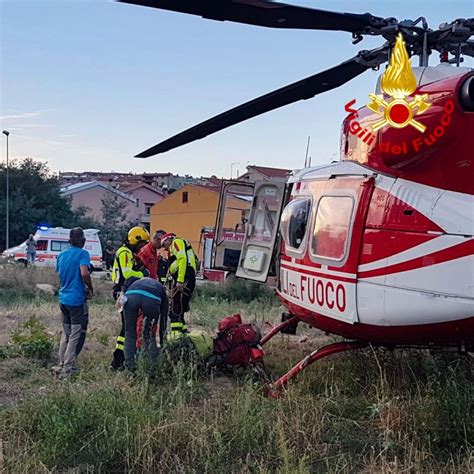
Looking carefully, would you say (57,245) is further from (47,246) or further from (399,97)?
(399,97)

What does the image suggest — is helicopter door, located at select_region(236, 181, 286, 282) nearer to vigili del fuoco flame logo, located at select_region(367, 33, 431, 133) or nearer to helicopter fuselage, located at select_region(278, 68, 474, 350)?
helicopter fuselage, located at select_region(278, 68, 474, 350)

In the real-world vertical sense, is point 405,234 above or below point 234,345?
above

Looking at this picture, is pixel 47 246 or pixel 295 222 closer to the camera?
pixel 295 222

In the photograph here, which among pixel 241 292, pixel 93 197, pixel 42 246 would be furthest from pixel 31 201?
pixel 241 292

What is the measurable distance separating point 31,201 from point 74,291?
40.6 m

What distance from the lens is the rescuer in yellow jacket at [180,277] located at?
27.1 feet

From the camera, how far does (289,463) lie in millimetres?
4164

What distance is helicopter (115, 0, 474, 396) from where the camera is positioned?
4.39 metres

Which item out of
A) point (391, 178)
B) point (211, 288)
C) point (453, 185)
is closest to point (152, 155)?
point (391, 178)

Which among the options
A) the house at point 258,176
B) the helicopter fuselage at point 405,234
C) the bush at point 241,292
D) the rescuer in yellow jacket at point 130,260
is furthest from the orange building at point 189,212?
the helicopter fuselage at point 405,234

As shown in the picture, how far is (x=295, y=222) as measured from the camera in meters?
6.18

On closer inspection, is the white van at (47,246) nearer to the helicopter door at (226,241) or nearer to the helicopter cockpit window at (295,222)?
the helicopter door at (226,241)

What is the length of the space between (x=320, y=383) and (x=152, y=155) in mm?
3098

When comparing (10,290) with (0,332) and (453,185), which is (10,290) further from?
(453,185)
